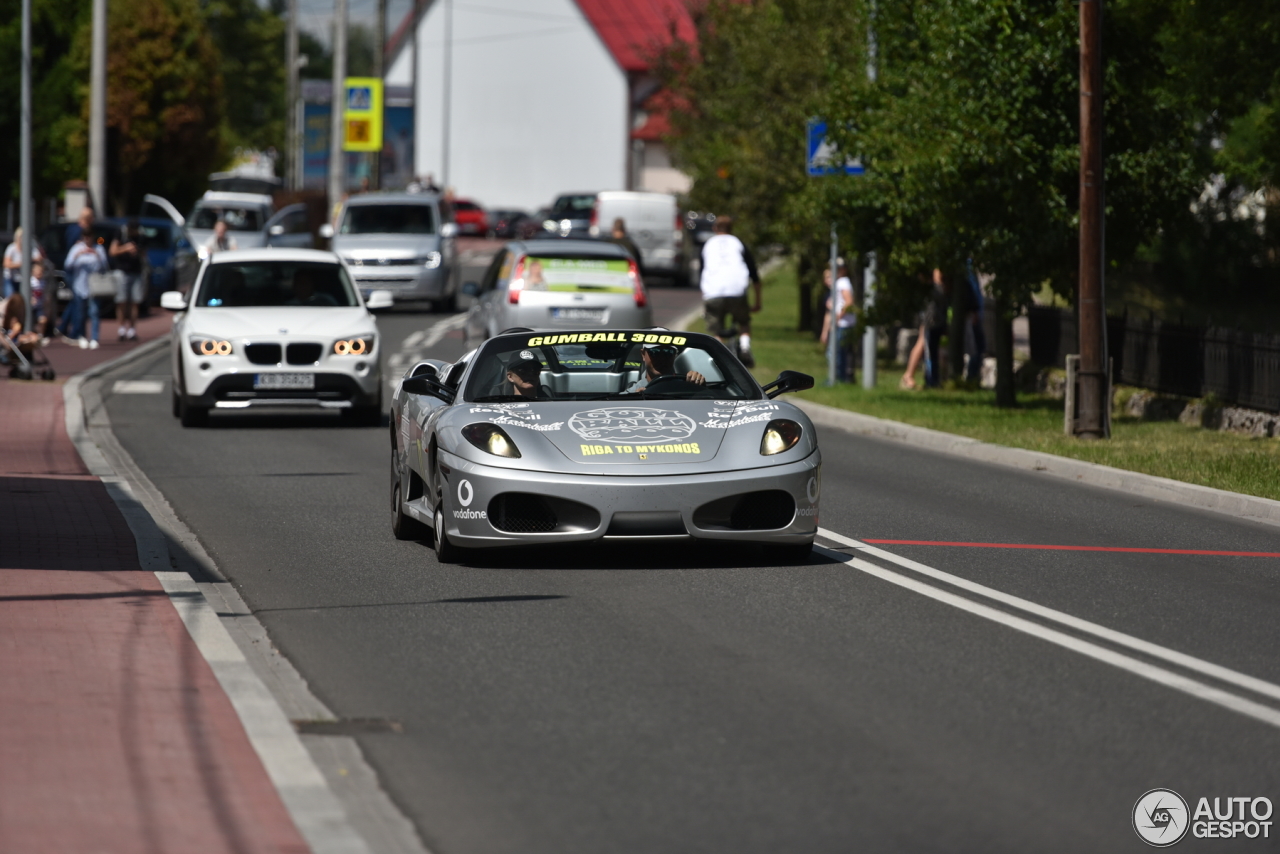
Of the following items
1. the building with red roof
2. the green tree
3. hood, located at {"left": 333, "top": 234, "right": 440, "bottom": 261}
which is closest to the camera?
hood, located at {"left": 333, "top": 234, "right": 440, "bottom": 261}

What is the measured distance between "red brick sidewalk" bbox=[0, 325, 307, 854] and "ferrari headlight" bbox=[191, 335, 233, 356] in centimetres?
820

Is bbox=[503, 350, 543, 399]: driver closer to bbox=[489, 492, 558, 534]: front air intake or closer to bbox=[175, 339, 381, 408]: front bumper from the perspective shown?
bbox=[489, 492, 558, 534]: front air intake

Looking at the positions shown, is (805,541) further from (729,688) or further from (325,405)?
(325,405)

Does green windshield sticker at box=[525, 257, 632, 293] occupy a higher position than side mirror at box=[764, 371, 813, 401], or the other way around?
green windshield sticker at box=[525, 257, 632, 293]

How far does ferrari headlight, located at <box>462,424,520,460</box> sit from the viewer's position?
1028 centimetres

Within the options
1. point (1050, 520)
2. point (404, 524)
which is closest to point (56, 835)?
point (404, 524)

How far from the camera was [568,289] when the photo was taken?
2494 cm

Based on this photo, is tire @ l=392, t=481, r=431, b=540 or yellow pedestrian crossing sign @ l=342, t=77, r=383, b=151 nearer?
tire @ l=392, t=481, r=431, b=540

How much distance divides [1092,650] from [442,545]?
12.6ft

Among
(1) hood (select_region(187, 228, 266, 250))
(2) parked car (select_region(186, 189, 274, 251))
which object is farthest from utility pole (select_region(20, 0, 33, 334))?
(2) parked car (select_region(186, 189, 274, 251))

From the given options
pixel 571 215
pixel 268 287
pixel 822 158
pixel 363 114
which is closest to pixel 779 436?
pixel 268 287

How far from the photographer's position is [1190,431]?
19.3 meters

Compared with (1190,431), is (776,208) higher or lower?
higher

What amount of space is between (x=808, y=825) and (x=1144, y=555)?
631cm
